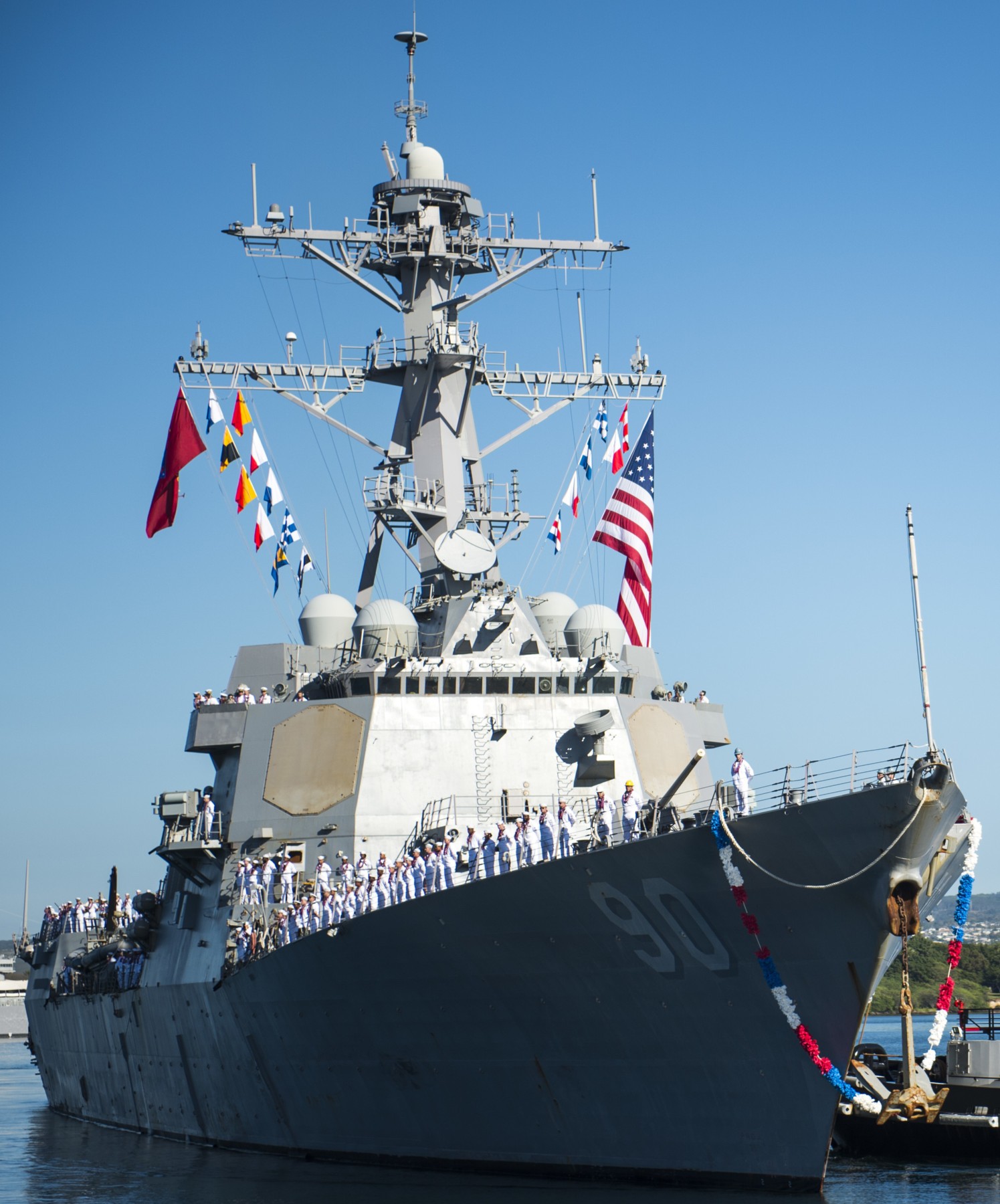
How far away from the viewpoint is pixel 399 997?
15.4m

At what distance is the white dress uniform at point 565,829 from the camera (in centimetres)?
1511

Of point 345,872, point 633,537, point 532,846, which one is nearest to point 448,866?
point 532,846

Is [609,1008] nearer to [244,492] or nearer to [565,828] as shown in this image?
[565,828]

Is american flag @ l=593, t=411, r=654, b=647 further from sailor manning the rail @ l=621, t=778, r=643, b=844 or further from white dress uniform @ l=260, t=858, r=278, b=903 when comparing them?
white dress uniform @ l=260, t=858, r=278, b=903

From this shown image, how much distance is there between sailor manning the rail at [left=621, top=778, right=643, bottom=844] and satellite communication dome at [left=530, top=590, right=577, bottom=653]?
397cm

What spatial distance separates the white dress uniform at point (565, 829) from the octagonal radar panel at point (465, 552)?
4563mm

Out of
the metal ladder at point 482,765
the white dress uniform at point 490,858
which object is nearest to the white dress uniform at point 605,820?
the white dress uniform at point 490,858

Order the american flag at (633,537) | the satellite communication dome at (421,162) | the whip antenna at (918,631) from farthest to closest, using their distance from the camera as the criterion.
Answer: the satellite communication dome at (421,162) < the american flag at (633,537) < the whip antenna at (918,631)

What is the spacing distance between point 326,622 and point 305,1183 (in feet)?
22.6

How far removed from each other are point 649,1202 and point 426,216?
13199 mm

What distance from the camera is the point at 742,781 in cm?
1402

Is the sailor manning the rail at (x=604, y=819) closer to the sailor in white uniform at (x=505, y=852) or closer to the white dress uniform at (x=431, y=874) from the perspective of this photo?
the sailor in white uniform at (x=505, y=852)

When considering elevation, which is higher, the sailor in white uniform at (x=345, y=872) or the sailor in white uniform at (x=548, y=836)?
the sailor in white uniform at (x=548, y=836)

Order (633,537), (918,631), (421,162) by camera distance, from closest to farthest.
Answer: (918,631) < (633,537) < (421,162)
